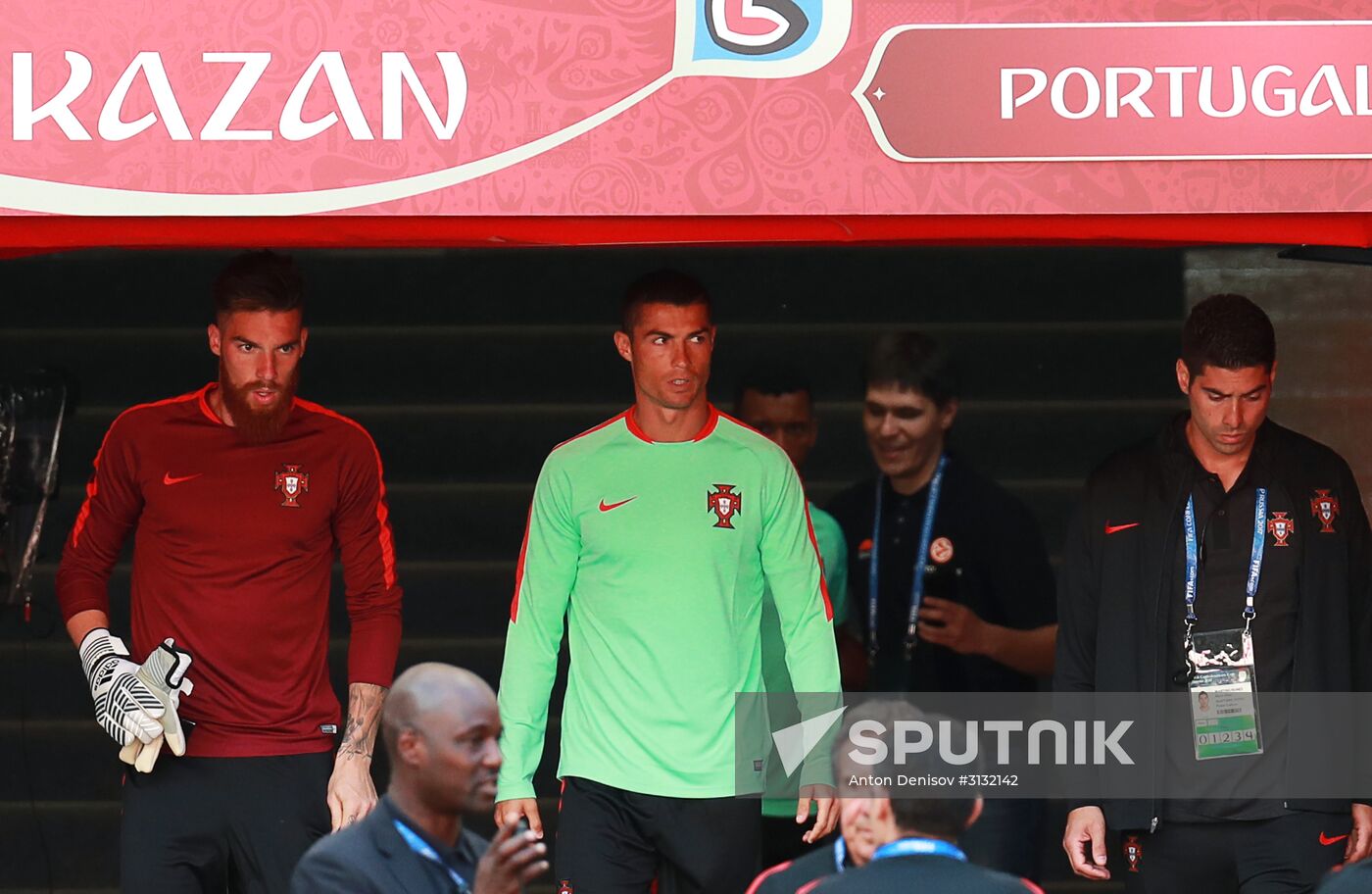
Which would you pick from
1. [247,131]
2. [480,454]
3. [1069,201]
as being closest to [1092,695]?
[1069,201]

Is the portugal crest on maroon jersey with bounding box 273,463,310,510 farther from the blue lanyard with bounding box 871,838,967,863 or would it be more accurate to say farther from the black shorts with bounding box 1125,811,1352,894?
the black shorts with bounding box 1125,811,1352,894

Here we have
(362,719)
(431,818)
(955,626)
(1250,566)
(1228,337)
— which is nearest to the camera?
(431,818)

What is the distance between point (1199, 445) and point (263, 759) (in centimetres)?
232

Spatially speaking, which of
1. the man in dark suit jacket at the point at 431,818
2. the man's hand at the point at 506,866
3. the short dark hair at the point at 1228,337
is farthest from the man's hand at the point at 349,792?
the short dark hair at the point at 1228,337

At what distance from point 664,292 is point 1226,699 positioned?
1587 millimetres

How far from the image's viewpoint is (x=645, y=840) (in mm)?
4695

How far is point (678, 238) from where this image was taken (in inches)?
169

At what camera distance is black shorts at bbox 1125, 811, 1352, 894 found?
4.55m

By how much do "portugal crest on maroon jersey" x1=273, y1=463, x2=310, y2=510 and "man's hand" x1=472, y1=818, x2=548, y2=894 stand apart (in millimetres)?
1757

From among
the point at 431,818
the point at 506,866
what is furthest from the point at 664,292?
the point at 506,866

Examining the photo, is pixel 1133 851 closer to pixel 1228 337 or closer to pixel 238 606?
pixel 1228 337

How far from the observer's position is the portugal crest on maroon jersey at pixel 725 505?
186 inches

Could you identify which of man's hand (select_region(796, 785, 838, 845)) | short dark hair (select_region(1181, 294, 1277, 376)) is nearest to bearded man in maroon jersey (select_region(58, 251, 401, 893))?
man's hand (select_region(796, 785, 838, 845))

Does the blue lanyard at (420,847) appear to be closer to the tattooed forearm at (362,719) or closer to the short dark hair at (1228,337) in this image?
the tattooed forearm at (362,719)
